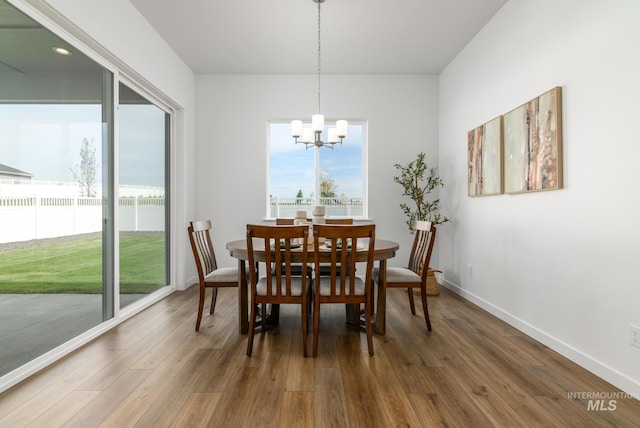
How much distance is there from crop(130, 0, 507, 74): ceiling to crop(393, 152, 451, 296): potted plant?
1.33 metres

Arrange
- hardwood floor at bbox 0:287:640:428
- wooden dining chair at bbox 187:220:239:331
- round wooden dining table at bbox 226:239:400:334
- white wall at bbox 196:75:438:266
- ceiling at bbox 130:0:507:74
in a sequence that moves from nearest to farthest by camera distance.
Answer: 1. hardwood floor at bbox 0:287:640:428
2. round wooden dining table at bbox 226:239:400:334
3. wooden dining chair at bbox 187:220:239:331
4. ceiling at bbox 130:0:507:74
5. white wall at bbox 196:75:438:266

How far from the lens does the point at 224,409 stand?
5.56ft

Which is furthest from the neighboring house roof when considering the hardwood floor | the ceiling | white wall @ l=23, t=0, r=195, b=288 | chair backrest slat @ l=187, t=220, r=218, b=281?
the ceiling

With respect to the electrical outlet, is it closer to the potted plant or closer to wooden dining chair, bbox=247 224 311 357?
wooden dining chair, bbox=247 224 311 357

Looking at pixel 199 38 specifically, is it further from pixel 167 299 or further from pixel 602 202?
pixel 602 202

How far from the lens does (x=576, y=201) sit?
87.6 inches

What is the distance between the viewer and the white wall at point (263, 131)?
15.3ft

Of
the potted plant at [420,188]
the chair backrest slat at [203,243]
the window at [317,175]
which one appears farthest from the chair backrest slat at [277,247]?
the window at [317,175]

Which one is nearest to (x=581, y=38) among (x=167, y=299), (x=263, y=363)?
(x=263, y=363)

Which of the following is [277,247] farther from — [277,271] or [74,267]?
[74,267]

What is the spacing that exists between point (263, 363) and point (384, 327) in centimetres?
103

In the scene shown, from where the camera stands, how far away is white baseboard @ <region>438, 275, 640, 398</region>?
1851mm

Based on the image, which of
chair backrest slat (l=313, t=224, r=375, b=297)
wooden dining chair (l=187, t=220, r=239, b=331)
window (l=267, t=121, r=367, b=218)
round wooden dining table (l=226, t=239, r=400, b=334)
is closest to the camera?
chair backrest slat (l=313, t=224, r=375, b=297)

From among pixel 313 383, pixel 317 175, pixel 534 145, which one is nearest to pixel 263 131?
pixel 317 175
